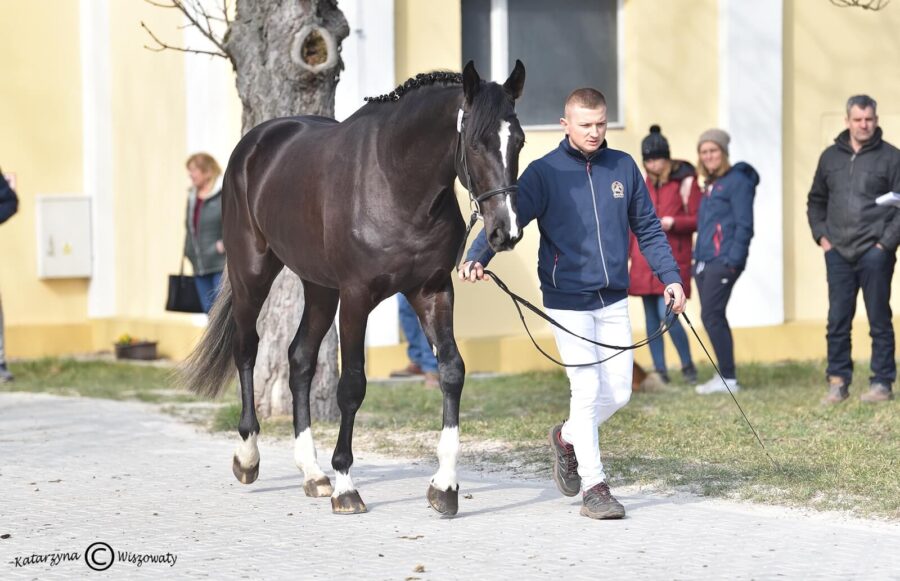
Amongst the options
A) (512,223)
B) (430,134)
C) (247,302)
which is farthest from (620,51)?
(512,223)

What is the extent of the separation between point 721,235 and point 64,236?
24.3 feet

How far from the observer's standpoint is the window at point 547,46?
46.8 feet

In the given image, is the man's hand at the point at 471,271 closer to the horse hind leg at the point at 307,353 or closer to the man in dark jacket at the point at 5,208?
the horse hind leg at the point at 307,353

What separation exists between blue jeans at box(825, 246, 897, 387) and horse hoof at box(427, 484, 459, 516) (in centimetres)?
478

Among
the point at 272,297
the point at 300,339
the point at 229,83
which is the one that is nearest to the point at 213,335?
the point at 300,339

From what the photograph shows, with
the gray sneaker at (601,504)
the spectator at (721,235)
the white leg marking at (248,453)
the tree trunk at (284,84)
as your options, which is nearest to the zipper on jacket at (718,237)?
the spectator at (721,235)

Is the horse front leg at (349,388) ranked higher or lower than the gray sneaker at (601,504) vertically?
higher

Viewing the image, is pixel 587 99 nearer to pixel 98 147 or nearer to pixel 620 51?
pixel 620 51

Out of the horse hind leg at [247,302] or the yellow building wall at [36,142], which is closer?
the horse hind leg at [247,302]

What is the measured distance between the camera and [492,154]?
693 cm

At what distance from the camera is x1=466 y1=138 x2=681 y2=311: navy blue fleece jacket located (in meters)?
7.32

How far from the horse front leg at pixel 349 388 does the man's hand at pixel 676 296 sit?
1.43m

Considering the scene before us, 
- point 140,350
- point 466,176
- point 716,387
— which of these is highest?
point 466,176

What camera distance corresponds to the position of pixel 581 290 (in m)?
7.34
